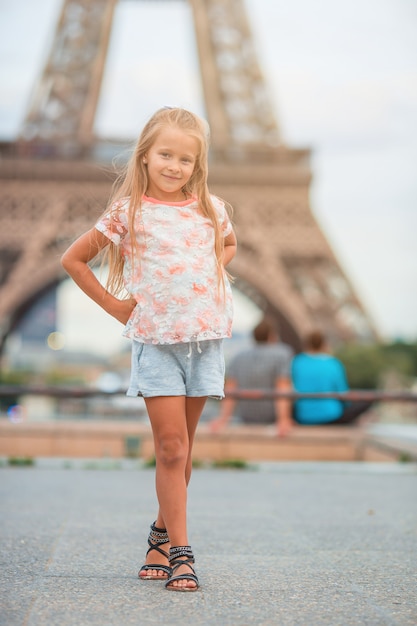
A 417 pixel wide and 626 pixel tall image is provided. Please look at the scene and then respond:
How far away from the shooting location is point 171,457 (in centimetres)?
292

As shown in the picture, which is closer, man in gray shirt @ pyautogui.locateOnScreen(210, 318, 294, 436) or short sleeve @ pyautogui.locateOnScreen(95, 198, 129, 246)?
short sleeve @ pyautogui.locateOnScreen(95, 198, 129, 246)

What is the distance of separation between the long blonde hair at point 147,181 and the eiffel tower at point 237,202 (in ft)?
65.4

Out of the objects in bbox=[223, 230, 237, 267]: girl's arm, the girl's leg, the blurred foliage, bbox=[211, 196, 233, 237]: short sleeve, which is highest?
the blurred foliage

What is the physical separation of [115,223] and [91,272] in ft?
0.58

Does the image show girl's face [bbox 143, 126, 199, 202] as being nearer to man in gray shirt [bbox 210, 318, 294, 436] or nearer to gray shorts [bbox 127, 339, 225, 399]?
gray shorts [bbox 127, 339, 225, 399]

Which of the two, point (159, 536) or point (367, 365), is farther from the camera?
point (367, 365)

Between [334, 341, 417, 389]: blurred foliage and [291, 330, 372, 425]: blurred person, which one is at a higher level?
[334, 341, 417, 389]: blurred foliage

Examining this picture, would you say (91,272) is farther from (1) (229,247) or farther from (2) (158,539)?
(2) (158,539)

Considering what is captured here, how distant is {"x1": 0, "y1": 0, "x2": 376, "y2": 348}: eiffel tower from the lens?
932 inches

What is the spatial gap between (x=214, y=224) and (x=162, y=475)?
0.79m

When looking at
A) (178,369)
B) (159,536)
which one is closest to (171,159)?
(178,369)

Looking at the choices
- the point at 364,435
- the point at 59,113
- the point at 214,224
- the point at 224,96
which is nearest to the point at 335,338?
the point at 224,96

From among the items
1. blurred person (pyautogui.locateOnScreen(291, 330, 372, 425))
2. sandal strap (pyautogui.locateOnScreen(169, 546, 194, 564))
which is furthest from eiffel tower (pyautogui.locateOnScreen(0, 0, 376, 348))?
sandal strap (pyautogui.locateOnScreen(169, 546, 194, 564))

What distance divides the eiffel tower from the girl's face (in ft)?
65.7
